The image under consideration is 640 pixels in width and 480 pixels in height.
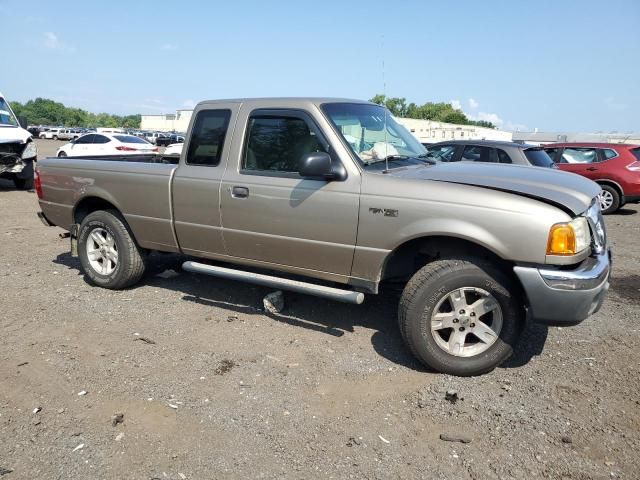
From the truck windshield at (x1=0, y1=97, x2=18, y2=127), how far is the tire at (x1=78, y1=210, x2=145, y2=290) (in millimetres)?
9697

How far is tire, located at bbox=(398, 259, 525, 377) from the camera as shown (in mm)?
3359

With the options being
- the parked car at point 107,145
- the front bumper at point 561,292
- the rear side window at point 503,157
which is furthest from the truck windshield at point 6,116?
the front bumper at point 561,292

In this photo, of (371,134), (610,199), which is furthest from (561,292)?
(610,199)

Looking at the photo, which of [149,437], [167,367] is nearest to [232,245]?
[167,367]

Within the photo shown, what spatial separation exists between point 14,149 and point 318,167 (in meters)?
11.9

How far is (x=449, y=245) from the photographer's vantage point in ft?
11.8

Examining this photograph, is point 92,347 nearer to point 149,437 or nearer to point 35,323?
point 35,323

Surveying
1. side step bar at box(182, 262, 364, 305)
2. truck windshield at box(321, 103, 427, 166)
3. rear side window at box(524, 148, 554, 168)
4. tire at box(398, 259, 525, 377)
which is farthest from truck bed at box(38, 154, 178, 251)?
rear side window at box(524, 148, 554, 168)

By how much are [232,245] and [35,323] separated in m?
1.93

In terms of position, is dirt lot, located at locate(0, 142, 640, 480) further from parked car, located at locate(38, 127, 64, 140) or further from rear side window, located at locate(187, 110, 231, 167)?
parked car, located at locate(38, 127, 64, 140)

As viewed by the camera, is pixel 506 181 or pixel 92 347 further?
pixel 92 347

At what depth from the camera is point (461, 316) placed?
345cm

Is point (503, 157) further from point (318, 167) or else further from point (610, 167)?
point (318, 167)

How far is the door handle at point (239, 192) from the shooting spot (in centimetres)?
414
